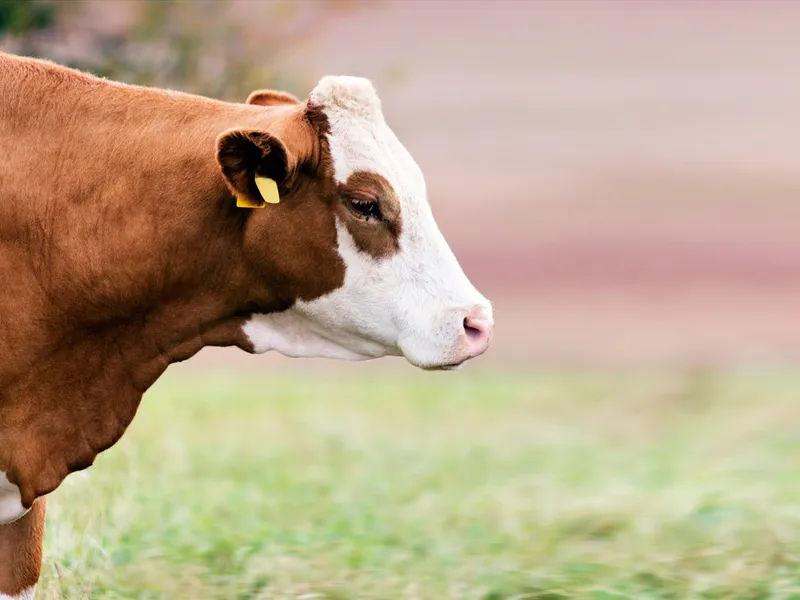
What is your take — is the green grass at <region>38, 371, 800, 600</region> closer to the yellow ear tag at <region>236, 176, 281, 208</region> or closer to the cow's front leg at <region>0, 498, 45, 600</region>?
the cow's front leg at <region>0, 498, 45, 600</region>

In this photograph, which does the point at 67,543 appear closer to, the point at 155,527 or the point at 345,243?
the point at 155,527

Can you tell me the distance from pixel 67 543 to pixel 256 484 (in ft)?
9.80

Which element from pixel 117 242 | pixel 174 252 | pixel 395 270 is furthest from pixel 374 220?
pixel 117 242

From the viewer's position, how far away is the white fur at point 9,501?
14.7ft

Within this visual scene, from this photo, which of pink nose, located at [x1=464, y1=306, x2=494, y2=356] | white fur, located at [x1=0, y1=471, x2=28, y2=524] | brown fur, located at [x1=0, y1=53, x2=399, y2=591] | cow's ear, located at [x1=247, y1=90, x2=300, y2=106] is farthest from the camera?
cow's ear, located at [x1=247, y1=90, x2=300, y2=106]

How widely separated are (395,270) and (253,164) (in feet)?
2.01

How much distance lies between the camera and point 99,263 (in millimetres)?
4383

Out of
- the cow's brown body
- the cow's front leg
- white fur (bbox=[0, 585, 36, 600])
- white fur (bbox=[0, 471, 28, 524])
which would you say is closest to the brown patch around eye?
the cow's brown body

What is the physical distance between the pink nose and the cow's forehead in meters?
0.45

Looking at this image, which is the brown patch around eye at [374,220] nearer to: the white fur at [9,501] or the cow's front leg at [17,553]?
the white fur at [9,501]

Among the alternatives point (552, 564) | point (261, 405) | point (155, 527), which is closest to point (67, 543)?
point (155, 527)

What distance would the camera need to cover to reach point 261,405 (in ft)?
44.6

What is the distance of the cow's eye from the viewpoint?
427 centimetres

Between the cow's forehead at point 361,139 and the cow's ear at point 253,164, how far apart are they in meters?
0.23
